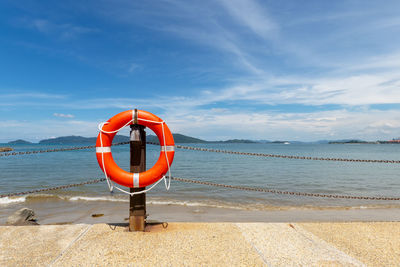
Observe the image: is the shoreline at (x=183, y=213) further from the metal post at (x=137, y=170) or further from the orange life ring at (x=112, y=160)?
the orange life ring at (x=112, y=160)

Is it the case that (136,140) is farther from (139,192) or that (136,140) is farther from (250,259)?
(250,259)

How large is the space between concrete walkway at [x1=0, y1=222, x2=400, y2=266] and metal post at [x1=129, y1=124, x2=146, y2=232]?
132 mm

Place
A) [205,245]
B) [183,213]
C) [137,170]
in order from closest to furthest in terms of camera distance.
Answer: [205,245], [137,170], [183,213]

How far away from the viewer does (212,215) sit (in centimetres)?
593

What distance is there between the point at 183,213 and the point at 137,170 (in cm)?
362

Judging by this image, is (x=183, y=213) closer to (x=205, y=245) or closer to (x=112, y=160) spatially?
(x=112, y=160)

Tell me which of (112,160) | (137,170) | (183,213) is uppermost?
(112,160)

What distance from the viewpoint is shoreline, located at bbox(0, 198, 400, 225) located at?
5254 mm

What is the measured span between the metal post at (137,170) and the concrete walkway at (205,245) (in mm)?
132

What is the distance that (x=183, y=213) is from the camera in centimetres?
616

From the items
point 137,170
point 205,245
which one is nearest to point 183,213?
point 137,170

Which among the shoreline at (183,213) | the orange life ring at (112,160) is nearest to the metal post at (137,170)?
the orange life ring at (112,160)

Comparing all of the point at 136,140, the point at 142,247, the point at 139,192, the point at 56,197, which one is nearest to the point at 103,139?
the point at 136,140

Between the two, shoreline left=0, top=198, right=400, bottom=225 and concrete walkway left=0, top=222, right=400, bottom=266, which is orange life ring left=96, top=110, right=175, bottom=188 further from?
shoreline left=0, top=198, right=400, bottom=225
